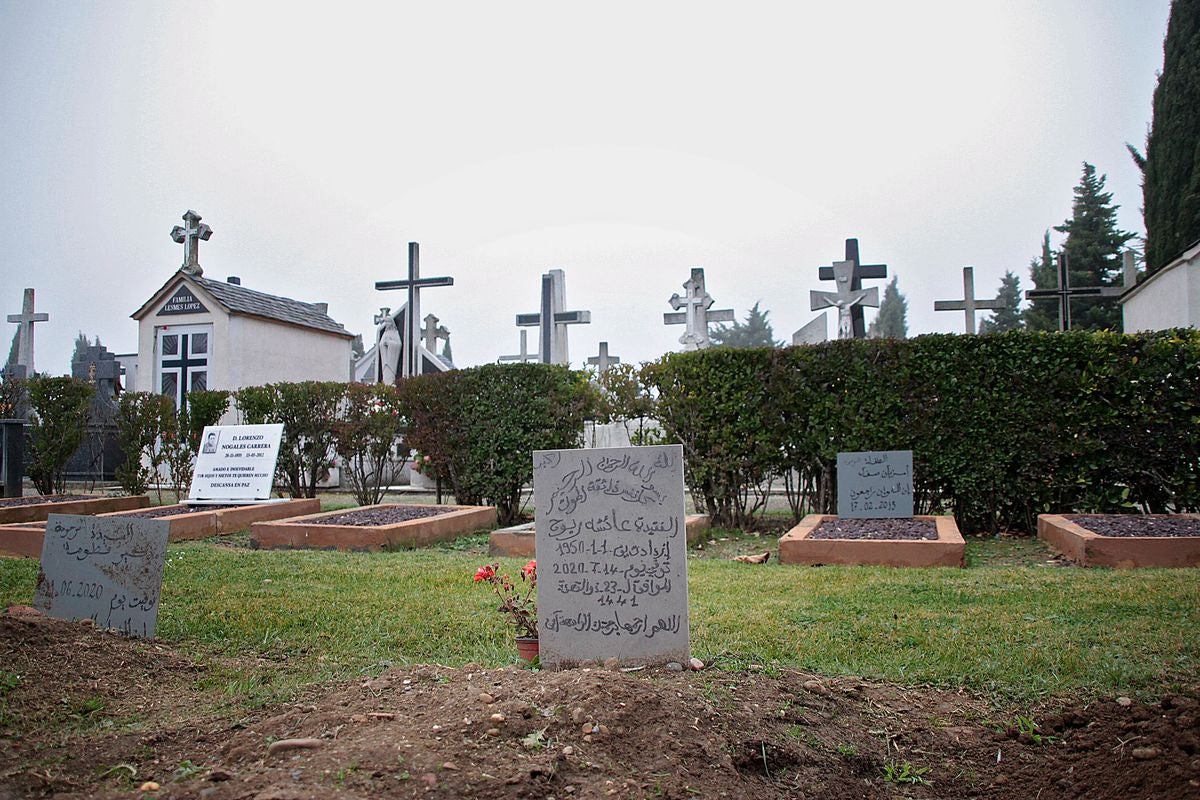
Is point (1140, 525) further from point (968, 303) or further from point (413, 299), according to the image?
point (413, 299)

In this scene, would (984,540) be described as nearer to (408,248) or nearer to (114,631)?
(114,631)

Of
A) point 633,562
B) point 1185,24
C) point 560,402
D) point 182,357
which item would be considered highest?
point 1185,24

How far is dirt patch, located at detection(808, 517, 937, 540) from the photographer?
25.8 ft

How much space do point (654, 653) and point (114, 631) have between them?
2.99m

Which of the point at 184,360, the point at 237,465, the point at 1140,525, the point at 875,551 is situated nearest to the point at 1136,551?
the point at 1140,525

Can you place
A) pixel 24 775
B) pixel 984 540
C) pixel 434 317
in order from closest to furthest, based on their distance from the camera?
pixel 24 775, pixel 984 540, pixel 434 317

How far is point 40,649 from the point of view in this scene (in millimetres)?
3846

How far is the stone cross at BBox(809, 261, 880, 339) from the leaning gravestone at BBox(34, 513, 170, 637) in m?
12.2

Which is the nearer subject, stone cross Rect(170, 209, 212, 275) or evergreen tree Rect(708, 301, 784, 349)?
stone cross Rect(170, 209, 212, 275)

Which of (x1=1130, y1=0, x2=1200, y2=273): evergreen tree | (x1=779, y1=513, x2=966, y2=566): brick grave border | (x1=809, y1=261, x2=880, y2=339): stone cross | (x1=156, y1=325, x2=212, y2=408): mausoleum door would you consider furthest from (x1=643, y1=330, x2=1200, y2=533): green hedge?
(x1=1130, y1=0, x2=1200, y2=273): evergreen tree

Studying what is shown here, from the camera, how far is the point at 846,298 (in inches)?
572

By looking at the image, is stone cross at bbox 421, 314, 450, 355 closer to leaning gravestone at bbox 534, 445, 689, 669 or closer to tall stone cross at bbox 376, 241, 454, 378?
tall stone cross at bbox 376, 241, 454, 378

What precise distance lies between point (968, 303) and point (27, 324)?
24.9 meters

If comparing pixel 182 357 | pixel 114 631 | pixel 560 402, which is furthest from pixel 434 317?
pixel 114 631
